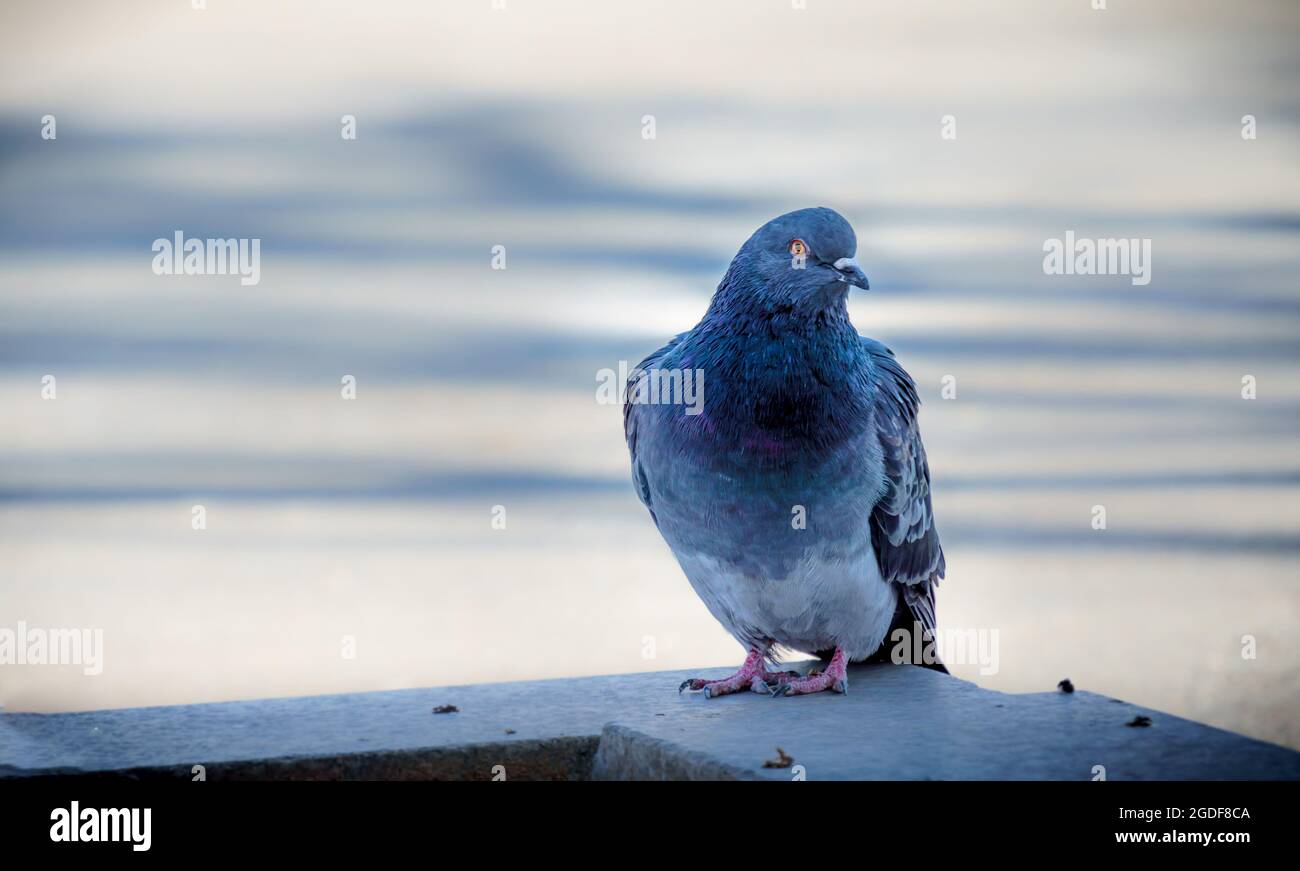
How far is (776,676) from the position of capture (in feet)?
24.1

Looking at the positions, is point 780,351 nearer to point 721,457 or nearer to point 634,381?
point 721,457

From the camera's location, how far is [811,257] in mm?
6602

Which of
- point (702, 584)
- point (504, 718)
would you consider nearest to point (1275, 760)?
point (702, 584)

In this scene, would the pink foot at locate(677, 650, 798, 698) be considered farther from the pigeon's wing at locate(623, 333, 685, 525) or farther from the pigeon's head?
the pigeon's head

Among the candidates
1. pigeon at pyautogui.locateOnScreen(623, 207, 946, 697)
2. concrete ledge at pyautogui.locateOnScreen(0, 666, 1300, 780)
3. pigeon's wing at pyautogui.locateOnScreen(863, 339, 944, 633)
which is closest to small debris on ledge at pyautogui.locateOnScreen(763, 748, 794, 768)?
concrete ledge at pyautogui.locateOnScreen(0, 666, 1300, 780)

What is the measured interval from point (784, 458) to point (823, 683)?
1.28 meters

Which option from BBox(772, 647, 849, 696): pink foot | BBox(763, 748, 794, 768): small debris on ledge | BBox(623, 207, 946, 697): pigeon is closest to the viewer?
BBox(763, 748, 794, 768): small debris on ledge

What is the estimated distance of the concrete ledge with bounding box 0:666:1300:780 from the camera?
5281 mm

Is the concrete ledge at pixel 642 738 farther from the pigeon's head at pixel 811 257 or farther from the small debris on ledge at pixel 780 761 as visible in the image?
the pigeon's head at pixel 811 257

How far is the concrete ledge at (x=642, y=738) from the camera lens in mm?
5281

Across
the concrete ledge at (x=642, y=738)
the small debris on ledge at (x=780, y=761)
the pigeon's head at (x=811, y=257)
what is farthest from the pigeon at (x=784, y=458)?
the small debris on ledge at (x=780, y=761)

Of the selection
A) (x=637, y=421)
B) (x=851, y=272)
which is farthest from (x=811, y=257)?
(x=637, y=421)

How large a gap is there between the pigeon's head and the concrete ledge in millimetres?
2072
